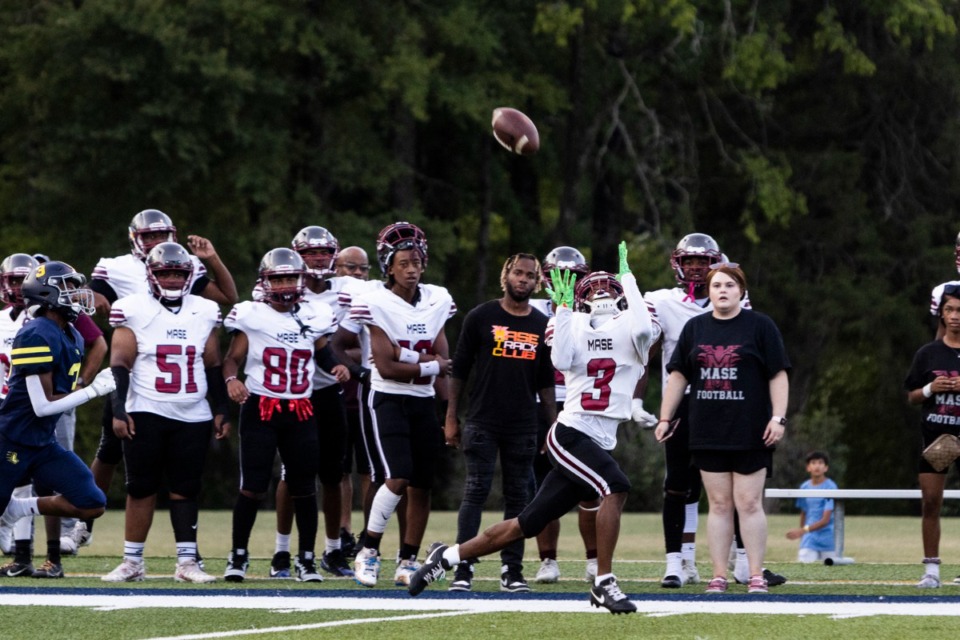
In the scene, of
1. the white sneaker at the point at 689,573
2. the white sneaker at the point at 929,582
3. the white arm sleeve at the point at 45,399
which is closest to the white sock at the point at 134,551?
the white arm sleeve at the point at 45,399

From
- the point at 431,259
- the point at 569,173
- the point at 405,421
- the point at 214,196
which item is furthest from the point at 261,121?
the point at 405,421

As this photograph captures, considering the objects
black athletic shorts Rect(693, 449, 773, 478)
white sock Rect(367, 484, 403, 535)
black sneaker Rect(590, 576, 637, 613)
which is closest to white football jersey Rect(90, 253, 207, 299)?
white sock Rect(367, 484, 403, 535)

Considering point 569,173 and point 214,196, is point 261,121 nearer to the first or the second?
point 214,196

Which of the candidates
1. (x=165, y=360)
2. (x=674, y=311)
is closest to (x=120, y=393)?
(x=165, y=360)

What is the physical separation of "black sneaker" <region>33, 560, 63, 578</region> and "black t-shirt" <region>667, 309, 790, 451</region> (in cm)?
397

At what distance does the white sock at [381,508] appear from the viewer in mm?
10086

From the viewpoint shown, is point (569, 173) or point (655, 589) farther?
point (569, 173)

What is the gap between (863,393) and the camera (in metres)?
34.2

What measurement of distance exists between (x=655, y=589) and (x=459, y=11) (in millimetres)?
17509

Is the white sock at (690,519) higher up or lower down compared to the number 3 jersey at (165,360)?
lower down

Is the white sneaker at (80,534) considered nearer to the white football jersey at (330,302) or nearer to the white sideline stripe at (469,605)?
the white football jersey at (330,302)

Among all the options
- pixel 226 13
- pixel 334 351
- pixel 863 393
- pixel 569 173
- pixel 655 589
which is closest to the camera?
pixel 655 589

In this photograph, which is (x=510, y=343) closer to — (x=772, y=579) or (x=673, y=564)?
(x=673, y=564)

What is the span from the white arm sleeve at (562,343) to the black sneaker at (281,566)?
264 cm
